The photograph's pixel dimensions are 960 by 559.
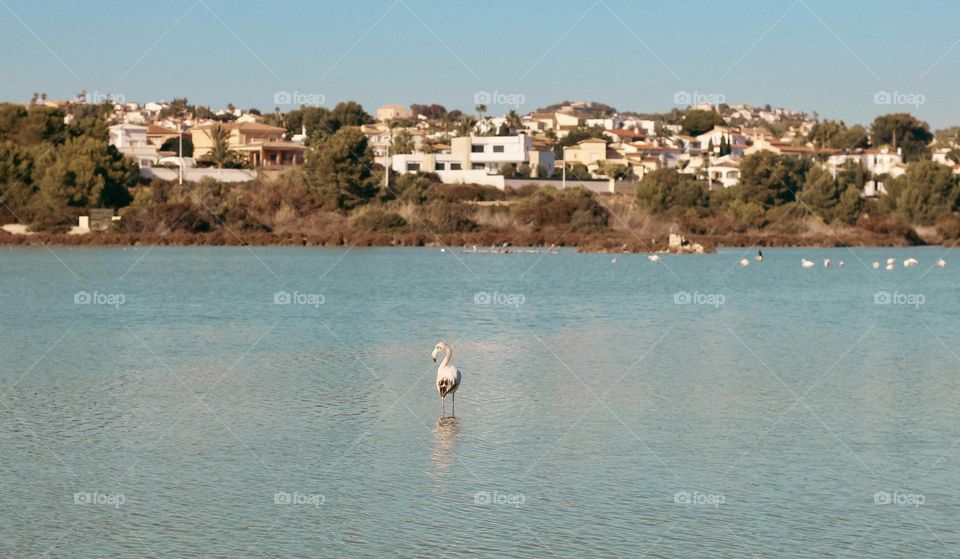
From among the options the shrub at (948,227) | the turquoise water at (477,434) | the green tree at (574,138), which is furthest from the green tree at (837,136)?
the turquoise water at (477,434)

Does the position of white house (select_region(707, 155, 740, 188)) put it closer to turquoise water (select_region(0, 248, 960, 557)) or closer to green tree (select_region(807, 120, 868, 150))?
green tree (select_region(807, 120, 868, 150))

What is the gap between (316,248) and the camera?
3140 inches

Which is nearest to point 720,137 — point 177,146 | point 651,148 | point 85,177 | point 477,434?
point 651,148

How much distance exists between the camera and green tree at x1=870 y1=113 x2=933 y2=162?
167000 mm

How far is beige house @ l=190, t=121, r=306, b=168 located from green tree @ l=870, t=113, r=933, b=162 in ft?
275

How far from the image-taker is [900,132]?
168875mm

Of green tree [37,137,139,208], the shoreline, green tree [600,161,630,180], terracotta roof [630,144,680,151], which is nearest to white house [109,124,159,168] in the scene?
green tree [37,137,139,208]

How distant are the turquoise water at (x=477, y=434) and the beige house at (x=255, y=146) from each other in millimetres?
78589

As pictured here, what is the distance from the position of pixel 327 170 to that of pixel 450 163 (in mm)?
27065

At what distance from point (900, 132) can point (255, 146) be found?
93239 mm

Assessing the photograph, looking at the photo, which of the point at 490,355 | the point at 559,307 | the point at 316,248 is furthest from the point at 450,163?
the point at 490,355

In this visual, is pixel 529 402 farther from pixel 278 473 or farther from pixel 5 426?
pixel 5 426

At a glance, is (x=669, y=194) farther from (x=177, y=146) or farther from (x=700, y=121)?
(x=700, y=121)

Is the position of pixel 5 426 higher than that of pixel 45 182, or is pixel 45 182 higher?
pixel 45 182
